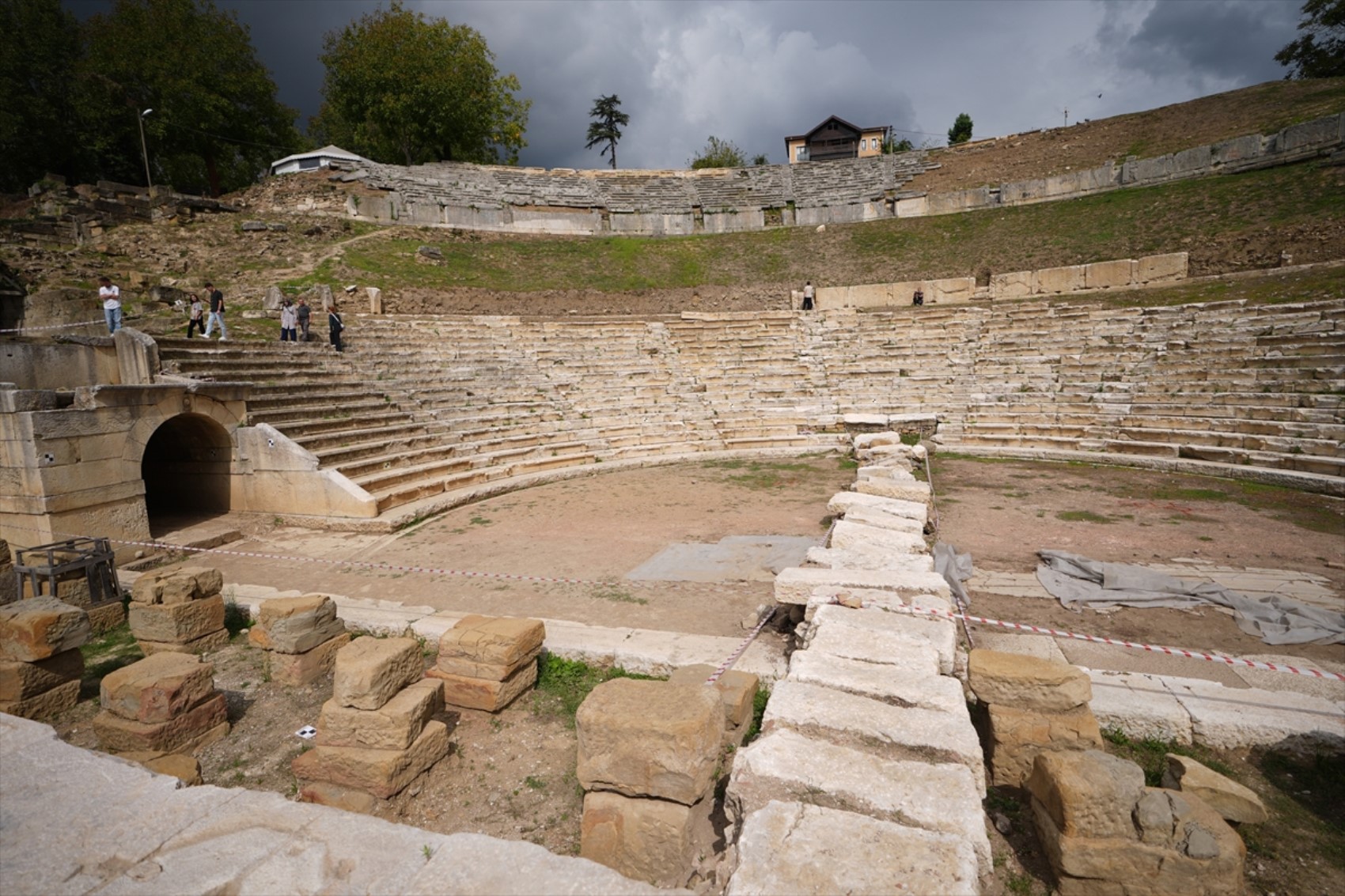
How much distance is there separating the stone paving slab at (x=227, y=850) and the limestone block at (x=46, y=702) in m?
2.00

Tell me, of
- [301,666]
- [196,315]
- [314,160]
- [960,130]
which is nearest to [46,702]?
[301,666]

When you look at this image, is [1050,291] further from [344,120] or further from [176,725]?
[344,120]

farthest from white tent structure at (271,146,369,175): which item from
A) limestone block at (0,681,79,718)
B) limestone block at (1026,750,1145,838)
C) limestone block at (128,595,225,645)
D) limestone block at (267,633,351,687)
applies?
limestone block at (1026,750,1145,838)

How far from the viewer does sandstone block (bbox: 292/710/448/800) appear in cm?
322

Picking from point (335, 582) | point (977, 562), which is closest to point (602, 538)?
point (335, 582)

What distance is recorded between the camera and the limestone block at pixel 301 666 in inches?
182

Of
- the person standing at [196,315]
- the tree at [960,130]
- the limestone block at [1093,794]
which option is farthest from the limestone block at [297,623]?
the tree at [960,130]

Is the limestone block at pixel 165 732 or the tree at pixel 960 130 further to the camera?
the tree at pixel 960 130

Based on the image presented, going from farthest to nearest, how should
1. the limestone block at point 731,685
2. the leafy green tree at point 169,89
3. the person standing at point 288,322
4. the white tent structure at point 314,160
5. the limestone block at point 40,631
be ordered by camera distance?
1. the white tent structure at point 314,160
2. the leafy green tree at point 169,89
3. the person standing at point 288,322
4. the limestone block at point 40,631
5. the limestone block at point 731,685

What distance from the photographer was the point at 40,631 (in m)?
4.19

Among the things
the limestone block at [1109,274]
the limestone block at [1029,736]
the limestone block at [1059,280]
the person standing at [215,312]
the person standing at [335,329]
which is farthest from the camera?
the limestone block at [1059,280]

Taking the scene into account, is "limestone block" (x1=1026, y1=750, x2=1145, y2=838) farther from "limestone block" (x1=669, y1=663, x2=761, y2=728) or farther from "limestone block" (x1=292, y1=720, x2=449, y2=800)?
"limestone block" (x1=292, y1=720, x2=449, y2=800)

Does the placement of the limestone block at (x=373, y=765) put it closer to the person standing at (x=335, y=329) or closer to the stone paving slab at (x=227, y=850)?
the stone paving slab at (x=227, y=850)

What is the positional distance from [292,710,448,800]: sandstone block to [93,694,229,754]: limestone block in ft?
2.89
